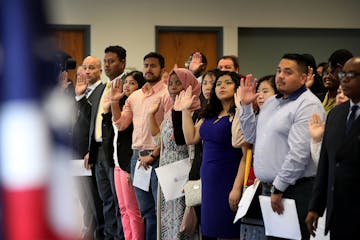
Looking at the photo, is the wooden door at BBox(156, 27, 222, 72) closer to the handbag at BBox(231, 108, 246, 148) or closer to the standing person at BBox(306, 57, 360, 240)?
the handbag at BBox(231, 108, 246, 148)

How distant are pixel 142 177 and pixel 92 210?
61.1 inches

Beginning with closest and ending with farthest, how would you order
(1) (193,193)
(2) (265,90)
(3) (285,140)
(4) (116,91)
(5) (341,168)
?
(5) (341,168) < (3) (285,140) < (2) (265,90) < (1) (193,193) < (4) (116,91)

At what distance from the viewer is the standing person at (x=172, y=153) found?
6.56 meters

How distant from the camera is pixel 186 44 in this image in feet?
41.5

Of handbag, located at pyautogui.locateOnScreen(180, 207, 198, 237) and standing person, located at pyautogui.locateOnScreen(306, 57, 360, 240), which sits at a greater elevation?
standing person, located at pyautogui.locateOnScreen(306, 57, 360, 240)

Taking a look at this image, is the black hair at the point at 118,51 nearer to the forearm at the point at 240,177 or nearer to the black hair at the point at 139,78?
the black hair at the point at 139,78

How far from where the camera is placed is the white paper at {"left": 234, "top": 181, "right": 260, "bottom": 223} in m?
5.42

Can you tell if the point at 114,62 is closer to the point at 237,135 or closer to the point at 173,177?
the point at 173,177

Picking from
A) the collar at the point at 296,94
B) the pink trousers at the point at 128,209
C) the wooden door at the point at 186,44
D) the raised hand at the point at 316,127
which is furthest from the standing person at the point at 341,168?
the wooden door at the point at 186,44

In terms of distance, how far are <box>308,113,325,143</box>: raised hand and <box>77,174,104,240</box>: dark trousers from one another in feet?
12.0

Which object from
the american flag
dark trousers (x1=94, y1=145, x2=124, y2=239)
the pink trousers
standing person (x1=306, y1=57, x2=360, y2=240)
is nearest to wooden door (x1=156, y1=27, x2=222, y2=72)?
dark trousers (x1=94, y1=145, x2=124, y2=239)

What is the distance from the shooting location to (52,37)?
1.62m

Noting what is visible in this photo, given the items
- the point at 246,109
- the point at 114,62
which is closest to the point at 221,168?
the point at 246,109

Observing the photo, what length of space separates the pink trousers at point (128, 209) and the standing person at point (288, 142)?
2.27 m
